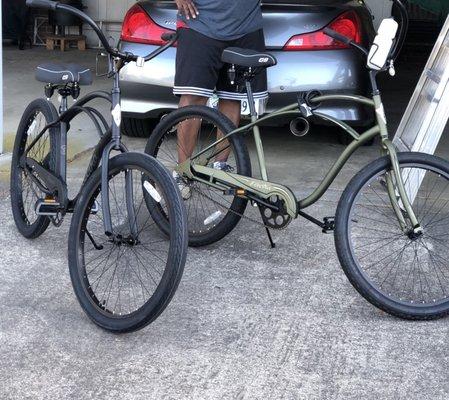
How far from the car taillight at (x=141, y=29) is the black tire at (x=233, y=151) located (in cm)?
124

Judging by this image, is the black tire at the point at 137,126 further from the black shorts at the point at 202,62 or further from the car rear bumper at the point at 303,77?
the black shorts at the point at 202,62

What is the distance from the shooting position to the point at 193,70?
4492mm

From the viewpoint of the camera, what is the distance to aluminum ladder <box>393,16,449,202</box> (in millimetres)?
4586

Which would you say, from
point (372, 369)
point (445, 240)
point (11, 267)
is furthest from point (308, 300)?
point (11, 267)

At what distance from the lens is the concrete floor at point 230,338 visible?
9.87 ft

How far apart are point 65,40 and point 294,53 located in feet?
20.8

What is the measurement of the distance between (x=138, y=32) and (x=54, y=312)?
2544 mm

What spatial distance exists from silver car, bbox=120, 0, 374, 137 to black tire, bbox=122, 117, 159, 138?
499 mm

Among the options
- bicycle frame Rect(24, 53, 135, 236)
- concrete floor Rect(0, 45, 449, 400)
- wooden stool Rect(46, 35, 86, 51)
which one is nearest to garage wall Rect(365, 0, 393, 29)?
wooden stool Rect(46, 35, 86, 51)

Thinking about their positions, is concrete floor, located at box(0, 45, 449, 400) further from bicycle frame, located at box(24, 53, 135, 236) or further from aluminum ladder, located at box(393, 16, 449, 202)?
aluminum ladder, located at box(393, 16, 449, 202)

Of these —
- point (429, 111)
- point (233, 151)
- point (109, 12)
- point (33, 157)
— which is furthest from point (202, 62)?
point (109, 12)

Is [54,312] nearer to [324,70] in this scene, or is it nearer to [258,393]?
[258,393]

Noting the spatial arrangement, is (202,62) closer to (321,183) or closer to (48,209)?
(321,183)

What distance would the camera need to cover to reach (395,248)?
4285mm
